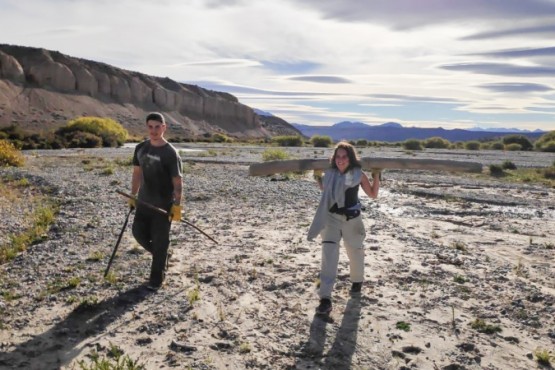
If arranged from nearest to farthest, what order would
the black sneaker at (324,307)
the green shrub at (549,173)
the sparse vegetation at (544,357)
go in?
the sparse vegetation at (544,357)
the black sneaker at (324,307)
the green shrub at (549,173)

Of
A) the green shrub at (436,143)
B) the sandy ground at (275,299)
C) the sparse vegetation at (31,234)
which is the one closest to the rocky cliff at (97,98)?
the green shrub at (436,143)

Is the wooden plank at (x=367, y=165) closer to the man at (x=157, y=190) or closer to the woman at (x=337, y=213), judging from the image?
the woman at (x=337, y=213)

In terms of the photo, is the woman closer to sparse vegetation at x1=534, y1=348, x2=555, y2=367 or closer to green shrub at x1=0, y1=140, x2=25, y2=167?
sparse vegetation at x1=534, y1=348, x2=555, y2=367

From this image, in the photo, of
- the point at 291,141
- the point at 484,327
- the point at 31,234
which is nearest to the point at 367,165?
the point at 484,327

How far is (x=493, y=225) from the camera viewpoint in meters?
13.5

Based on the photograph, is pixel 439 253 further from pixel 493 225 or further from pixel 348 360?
pixel 348 360

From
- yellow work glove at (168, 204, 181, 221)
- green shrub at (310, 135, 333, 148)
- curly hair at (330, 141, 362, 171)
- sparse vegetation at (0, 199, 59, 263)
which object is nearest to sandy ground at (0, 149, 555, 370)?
sparse vegetation at (0, 199, 59, 263)

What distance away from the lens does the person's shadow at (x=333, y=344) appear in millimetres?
5363

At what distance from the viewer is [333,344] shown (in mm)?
5773

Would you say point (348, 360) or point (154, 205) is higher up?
point (154, 205)

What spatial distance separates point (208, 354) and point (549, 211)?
1445 cm

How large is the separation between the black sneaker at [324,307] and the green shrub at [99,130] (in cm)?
4440

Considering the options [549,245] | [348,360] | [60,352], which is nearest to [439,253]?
[549,245]

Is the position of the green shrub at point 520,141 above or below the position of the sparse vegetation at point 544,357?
above
